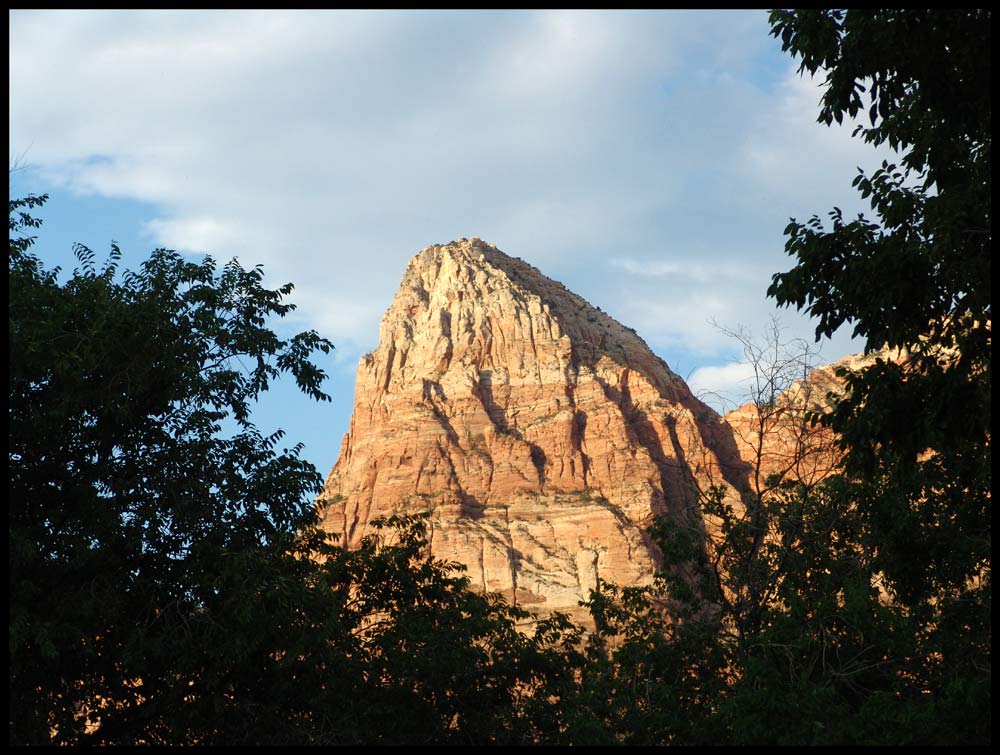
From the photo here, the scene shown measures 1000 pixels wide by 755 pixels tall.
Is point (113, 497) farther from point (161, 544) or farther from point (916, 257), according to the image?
point (916, 257)

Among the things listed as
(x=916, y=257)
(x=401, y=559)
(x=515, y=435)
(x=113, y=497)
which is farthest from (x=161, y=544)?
(x=515, y=435)

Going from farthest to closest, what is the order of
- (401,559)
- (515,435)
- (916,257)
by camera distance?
(515,435), (401,559), (916,257)

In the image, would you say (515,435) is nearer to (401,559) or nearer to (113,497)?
(401,559)

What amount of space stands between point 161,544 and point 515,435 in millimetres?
100579

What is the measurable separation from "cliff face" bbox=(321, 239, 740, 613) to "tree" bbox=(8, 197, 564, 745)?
278 ft

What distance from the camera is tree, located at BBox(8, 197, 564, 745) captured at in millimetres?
13258

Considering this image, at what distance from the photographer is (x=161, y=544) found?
1452 centimetres

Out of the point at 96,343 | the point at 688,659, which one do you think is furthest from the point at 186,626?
the point at 688,659

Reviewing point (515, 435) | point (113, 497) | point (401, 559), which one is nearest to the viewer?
point (113, 497)

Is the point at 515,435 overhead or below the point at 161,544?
overhead

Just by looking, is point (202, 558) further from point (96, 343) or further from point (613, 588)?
point (613, 588)

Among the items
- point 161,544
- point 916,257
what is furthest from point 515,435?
point 916,257

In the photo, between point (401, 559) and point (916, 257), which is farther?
point (401, 559)

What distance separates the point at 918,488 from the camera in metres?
14.4
